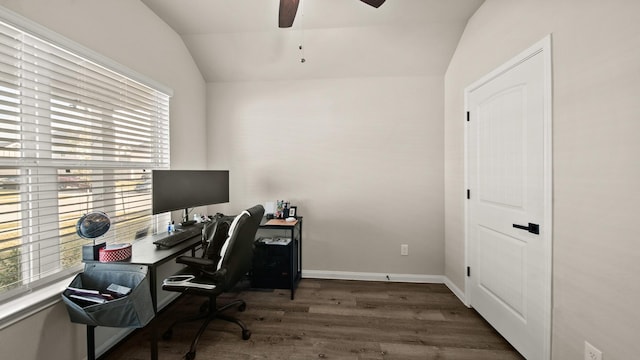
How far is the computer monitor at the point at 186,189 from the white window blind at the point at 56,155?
285mm

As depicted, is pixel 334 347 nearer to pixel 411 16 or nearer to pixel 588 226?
pixel 588 226

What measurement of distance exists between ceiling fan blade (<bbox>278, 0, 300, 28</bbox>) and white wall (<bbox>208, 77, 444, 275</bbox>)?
121cm

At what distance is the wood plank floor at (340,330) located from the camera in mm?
1780

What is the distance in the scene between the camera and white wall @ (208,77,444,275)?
114 inches

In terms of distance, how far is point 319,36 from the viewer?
2.59 meters

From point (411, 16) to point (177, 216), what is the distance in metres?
3.15

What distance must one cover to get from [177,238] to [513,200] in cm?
261

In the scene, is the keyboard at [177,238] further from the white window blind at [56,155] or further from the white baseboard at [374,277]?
the white baseboard at [374,277]

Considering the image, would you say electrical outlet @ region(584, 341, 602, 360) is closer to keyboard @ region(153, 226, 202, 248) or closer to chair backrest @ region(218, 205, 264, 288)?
chair backrest @ region(218, 205, 264, 288)

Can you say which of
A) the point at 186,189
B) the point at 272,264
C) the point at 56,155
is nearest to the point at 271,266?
the point at 272,264

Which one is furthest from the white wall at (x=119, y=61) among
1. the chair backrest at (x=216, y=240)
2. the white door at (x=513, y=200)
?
the white door at (x=513, y=200)

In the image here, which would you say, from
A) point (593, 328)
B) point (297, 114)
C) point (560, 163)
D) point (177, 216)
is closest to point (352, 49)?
point (297, 114)

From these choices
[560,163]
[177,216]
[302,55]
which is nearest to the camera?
[560,163]

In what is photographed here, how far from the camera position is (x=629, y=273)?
112 centimetres
